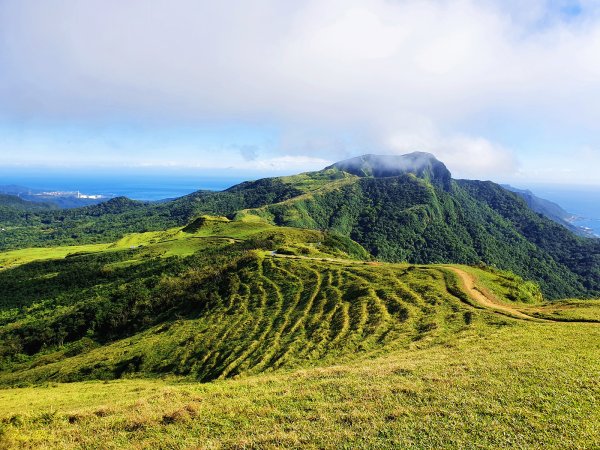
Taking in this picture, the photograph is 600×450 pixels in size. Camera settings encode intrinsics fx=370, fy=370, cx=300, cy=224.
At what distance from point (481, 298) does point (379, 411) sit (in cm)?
3598

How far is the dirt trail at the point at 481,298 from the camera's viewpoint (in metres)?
43.7

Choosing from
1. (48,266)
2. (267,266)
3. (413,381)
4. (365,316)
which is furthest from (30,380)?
(48,266)

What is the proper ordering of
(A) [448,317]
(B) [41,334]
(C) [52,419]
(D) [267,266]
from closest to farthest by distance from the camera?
(C) [52,419] < (A) [448,317] < (D) [267,266] < (B) [41,334]

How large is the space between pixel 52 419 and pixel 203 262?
380ft

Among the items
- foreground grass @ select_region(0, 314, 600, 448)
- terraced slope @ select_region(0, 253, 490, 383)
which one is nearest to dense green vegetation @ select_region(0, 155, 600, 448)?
foreground grass @ select_region(0, 314, 600, 448)

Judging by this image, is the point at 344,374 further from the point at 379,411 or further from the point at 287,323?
the point at 287,323

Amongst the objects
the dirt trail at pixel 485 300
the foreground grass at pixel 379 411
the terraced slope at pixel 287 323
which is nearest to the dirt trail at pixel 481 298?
the dirt trail at pixel 485 300

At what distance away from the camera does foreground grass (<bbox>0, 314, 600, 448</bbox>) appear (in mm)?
19391

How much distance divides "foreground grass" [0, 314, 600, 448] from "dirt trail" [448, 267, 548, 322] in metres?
11.8

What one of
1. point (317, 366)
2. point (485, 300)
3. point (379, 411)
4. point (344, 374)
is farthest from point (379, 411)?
point (485, 300)

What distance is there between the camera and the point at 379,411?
22.1m

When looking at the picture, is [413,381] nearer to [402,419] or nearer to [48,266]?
[402,419]

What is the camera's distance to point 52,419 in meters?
24.2

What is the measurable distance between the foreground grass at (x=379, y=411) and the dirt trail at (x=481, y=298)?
1184cm
